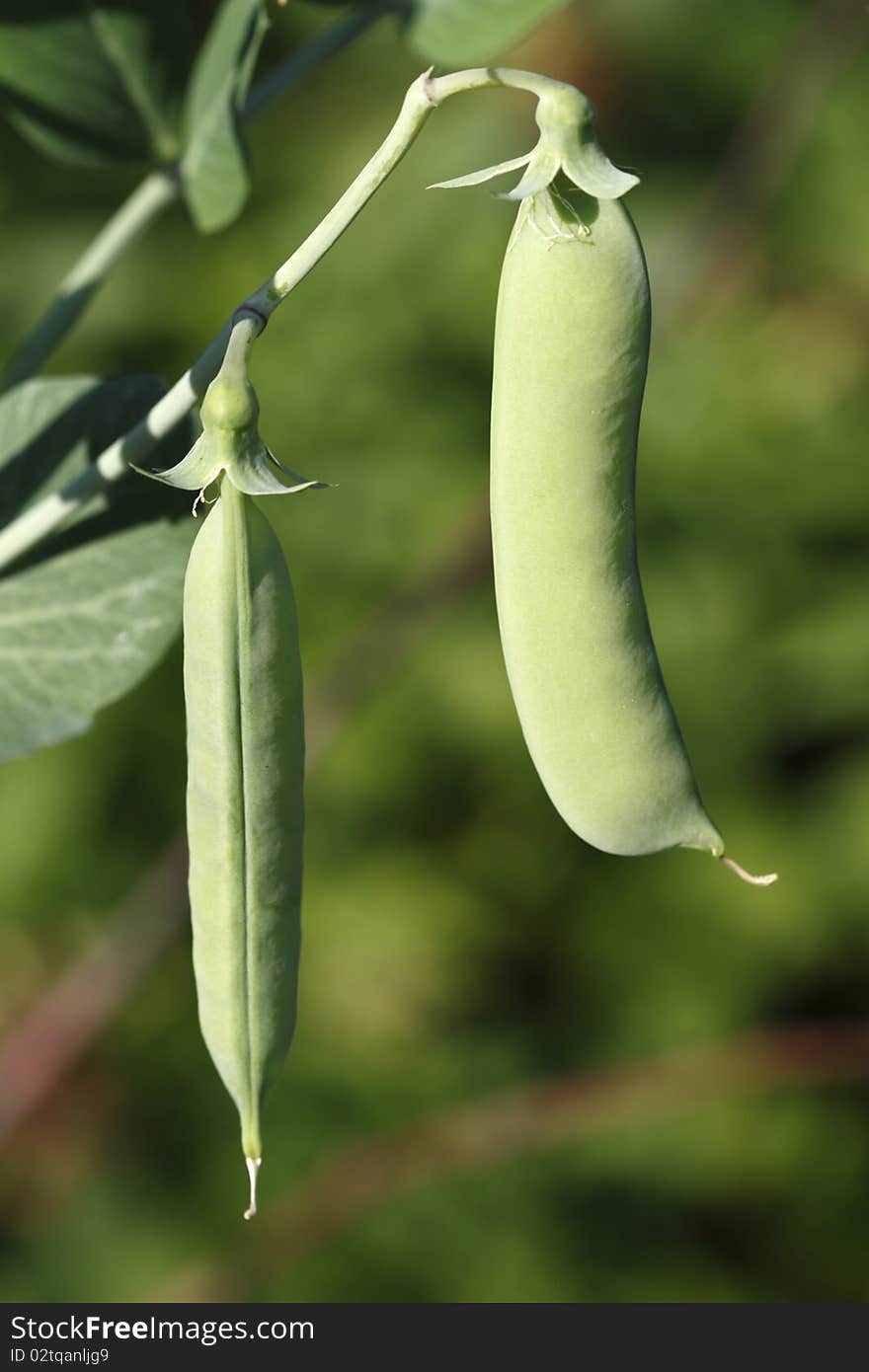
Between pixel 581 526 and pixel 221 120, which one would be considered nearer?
pixel 581 526

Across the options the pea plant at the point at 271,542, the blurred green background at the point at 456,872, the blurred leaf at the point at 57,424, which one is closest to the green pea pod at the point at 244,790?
the pea plant at the point at 271,542

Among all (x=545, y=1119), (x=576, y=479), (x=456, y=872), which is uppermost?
(x=576, y=479)

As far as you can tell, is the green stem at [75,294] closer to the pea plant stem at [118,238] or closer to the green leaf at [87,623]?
the pea plant stem at [118,238]

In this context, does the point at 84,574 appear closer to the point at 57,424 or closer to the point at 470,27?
the point at 57,424

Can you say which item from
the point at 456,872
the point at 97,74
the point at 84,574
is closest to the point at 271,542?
the point at 84,574

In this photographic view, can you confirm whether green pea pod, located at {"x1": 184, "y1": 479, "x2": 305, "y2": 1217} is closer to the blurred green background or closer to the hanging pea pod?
the hanging pea pod

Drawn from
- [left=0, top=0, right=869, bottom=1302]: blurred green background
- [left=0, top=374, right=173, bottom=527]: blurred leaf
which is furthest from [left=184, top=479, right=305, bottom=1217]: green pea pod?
[left=0, top=0, right=869, bottom=1302]: blurred green background

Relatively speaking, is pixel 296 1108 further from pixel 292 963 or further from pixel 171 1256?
pixel 292 963
